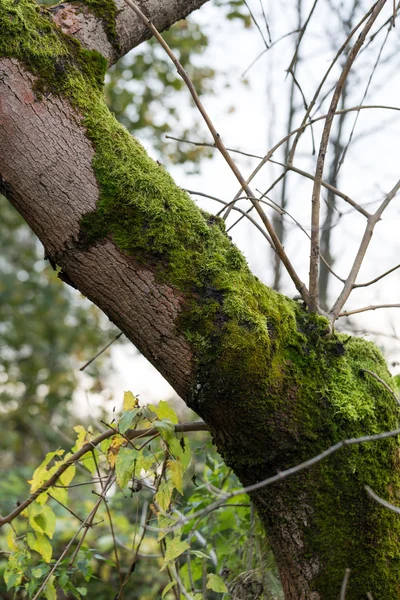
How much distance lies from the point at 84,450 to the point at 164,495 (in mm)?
416

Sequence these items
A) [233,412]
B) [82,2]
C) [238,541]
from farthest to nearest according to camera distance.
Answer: [238,541] → [82,2] → [233,412]

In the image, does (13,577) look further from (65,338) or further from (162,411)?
(65,338)

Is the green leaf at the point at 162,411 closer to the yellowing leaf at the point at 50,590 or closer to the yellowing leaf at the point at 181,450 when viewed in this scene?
the yellowing leaf at the point at 181,450

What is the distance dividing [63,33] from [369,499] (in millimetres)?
1527

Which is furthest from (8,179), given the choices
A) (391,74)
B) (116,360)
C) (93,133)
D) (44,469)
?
(116,360)

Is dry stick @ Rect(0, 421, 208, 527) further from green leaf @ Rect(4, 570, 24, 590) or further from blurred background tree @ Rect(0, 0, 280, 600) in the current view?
blurred background tree @ Rect(0, 0, 280, 600)

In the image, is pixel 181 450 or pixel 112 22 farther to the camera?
pixel 112 22

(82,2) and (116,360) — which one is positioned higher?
(116,360)

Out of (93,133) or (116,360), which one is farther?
(116,360)

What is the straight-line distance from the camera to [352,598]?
1421 millimetres

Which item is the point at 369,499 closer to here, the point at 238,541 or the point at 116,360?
the point at 238,541

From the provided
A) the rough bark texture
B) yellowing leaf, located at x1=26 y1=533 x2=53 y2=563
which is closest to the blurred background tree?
yellowing leaf, located at x1=26 y1=533 x2=53 y2=563

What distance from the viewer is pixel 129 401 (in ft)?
5.82

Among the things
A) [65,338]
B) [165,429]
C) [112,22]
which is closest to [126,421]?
[165,429]
